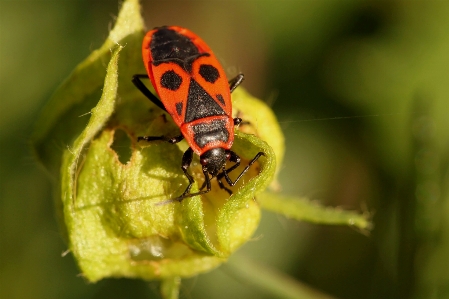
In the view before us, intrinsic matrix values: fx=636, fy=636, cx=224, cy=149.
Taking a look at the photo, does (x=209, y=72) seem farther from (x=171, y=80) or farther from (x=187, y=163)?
(x=187, y=163)

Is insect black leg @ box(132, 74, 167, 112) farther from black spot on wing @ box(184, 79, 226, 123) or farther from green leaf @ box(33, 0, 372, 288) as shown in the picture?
black spot on wing @ box(184, 79, 226, 123)

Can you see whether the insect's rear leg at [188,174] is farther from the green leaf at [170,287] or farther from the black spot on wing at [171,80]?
the green leaf at [170,287]

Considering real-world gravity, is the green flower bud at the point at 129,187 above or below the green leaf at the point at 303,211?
above

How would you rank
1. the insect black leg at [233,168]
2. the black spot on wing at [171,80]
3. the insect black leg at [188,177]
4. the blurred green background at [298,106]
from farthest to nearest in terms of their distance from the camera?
1. the blurred green background at [298,106]
2. the black spot on wing at [171,80]
3. the insect black leg at [233,168]
4. the insect black leg at [188,177]

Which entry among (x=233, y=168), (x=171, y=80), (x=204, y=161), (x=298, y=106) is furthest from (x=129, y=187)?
(x=298, y=106)

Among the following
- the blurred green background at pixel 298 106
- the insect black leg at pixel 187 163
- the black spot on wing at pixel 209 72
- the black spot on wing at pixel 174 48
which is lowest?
the blurred green background at pixel 298 106

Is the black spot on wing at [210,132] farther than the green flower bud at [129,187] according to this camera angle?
Yes

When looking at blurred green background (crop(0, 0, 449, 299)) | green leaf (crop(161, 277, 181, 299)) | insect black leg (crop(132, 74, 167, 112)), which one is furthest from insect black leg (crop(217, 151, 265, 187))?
blurred green background (crop(0, 0, 449, 299))

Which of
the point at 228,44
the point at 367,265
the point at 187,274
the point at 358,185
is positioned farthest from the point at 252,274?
the point at 228,44

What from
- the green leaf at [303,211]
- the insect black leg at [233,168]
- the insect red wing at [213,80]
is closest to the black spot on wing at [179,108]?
the insect red wing at [213,80]
